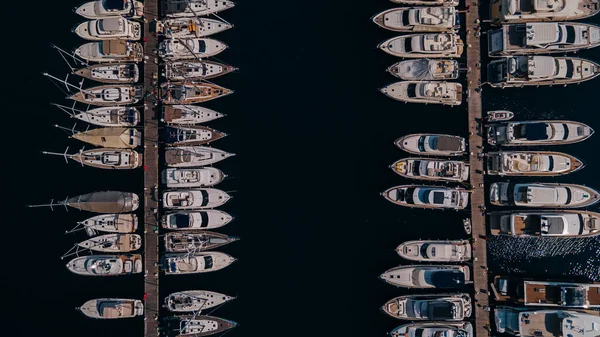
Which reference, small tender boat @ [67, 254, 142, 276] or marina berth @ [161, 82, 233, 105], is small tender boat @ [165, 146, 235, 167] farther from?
small tender boat @ [67, 254, 142, 276]

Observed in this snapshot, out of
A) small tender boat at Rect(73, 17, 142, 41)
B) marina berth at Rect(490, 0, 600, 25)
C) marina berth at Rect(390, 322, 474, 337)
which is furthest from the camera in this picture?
small tender boat at Rect(73, 17, 142, 41)

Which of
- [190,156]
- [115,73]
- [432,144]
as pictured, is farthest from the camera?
[115,73]

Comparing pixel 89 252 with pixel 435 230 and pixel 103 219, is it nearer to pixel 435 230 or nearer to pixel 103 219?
pixel 103 219

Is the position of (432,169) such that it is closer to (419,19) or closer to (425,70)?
(425,70)

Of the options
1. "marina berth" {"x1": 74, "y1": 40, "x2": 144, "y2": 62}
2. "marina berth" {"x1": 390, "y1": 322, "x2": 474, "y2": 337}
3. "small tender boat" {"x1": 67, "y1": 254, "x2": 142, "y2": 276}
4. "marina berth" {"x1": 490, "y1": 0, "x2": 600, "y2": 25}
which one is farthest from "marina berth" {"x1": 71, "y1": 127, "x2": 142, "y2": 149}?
"marina berth" {"x1": 490, "y1": 0, "x2": 600, "y2": 25}

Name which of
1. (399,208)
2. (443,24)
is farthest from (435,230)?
(443,24)

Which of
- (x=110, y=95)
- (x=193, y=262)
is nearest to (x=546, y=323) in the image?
(x=193, y=262)

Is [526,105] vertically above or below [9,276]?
above
